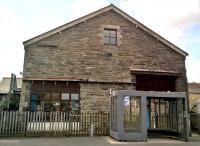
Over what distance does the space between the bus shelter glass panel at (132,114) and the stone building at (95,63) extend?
3.96 metres

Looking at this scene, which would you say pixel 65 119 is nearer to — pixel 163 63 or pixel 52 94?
pixel 52 94

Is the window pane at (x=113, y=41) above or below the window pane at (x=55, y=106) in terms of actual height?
above

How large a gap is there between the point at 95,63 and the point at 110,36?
8.23 feet

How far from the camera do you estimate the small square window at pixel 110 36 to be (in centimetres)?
1920

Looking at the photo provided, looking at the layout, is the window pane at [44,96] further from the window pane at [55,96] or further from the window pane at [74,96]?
the window pane at [74,96]

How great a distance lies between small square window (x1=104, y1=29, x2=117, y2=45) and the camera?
19.2 metres

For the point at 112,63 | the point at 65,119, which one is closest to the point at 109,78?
the point at 112,63

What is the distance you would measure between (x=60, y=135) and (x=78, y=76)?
4311 mm

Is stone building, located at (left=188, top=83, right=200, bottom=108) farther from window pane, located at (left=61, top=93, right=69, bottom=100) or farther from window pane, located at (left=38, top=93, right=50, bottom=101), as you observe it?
window pane, located at (left=38, top=93, right=50, bottom=101)

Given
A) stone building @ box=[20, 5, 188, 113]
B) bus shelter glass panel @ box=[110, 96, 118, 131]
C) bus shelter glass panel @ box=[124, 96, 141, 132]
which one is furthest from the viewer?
stone building @ box=[20, 5, 188, 113]

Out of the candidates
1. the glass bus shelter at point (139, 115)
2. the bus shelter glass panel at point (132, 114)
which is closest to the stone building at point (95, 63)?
the glass bus shelter at point (139, 115)

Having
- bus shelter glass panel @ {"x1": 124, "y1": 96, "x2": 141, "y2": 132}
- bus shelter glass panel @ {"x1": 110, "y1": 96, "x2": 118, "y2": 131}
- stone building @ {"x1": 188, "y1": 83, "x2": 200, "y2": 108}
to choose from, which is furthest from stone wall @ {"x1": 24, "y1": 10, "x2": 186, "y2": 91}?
stone building @ {"x1": 188, "y1": 83, "x2": 200, "y2": 108}

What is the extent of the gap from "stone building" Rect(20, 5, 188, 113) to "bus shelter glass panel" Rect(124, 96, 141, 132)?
156 inches

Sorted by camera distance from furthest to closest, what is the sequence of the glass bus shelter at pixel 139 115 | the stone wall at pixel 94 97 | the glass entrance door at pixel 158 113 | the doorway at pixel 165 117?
the stone wall at pixel 94 97 → the glass entrance door at pixel 158 113 → the doorway at pixel 165 117 → the glass bus shelter at pixel 139 115
